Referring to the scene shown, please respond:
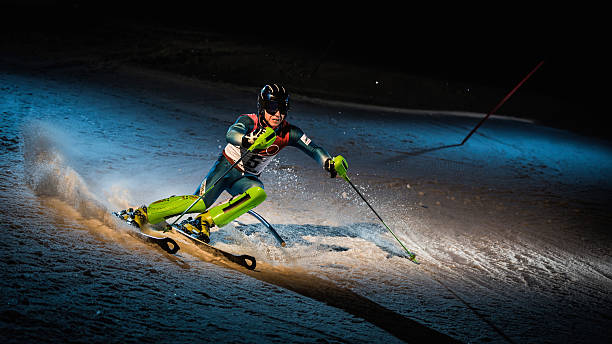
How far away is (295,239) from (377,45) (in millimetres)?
24062

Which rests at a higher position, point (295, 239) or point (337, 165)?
point (337, 165)

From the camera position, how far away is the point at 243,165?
17.8 ft

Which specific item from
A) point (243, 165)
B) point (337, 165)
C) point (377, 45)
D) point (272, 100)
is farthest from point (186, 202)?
point (377, 45)

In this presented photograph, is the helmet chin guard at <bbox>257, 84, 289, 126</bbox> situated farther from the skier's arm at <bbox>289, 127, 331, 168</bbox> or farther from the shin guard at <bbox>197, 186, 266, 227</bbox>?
the shin guard at <bbox>197, 186, 266, 227</bbox>

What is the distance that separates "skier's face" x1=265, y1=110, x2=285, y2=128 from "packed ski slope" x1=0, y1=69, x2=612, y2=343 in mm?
1375

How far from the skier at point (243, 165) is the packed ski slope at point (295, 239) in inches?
13.0

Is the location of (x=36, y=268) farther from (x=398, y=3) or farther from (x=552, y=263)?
(x=398, y=3)

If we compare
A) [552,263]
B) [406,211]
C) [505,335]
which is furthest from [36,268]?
[552,263]

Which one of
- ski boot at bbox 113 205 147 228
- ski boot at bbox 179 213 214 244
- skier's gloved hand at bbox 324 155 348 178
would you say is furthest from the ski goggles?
ski boot at bbox 113 205 147 228

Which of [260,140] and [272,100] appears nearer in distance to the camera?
[260,140]

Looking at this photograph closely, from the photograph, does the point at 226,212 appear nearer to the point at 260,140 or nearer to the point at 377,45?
the point at 260,140

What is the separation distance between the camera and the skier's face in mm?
5230

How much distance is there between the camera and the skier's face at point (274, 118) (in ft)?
17.2

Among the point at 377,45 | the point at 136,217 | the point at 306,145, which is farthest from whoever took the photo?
the point at 377,45
